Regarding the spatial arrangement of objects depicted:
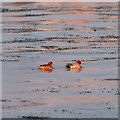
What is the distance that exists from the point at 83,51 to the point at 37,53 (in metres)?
2.27

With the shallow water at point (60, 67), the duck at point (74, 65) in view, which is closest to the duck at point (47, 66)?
the shallow water at point (60, 67)

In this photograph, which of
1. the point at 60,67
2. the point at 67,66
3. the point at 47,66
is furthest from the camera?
the point at 60,67

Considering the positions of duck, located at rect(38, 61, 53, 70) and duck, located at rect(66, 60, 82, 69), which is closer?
duck, located at rect(38, 61, 53, 70)

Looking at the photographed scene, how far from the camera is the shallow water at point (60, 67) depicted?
1997 cm

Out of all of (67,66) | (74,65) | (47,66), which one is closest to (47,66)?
(47,66)

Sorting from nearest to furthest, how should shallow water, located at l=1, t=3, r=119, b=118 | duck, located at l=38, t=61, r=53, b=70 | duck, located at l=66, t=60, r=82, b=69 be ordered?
shallow water, located at l=1, t=3, r=119, b=118
duck, located at l=38, t=61, r=53, b=70
duck, located at l=66, t=60, r=82, b=69

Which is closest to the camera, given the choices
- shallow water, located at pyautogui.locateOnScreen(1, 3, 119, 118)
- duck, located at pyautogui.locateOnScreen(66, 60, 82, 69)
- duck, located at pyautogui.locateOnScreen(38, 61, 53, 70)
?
shallow water, located at pyautogui.locateOnScreen(1, 3, 119, 118)

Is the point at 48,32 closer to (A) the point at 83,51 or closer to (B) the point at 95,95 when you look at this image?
(A) the point at 83,51

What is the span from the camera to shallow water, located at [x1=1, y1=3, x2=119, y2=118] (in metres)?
20.0

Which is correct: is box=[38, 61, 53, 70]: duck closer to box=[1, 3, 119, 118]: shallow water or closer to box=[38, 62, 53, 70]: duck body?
box=[38, 62, 53, 70]: duck body

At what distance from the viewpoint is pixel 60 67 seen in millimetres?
27172

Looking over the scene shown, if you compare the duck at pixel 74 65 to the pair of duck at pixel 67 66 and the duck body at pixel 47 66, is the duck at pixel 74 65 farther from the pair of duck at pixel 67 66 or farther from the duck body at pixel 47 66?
the duck body at pixel 47 66

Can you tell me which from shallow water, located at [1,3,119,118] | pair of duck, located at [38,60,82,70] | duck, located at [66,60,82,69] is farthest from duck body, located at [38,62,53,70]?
duck, located at [66,60,82,69]

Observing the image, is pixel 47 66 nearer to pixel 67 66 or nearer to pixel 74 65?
pixel 67 66
